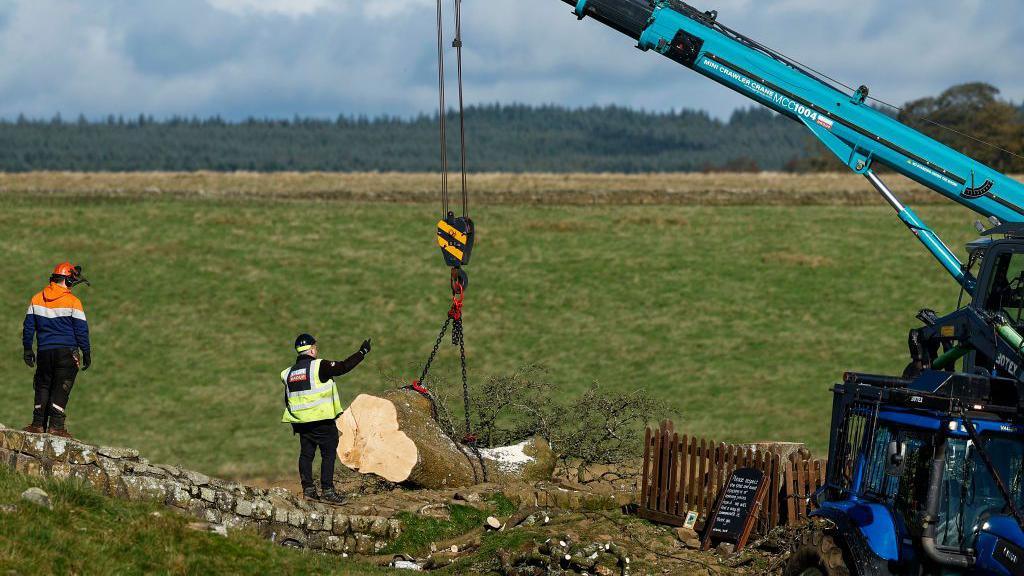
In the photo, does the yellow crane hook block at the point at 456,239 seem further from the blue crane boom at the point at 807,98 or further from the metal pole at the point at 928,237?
the metal pole at the point at 928,237

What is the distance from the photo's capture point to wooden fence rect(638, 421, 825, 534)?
15945mm

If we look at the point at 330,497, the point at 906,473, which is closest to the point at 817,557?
the point at 906,473

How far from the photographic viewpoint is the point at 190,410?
29312 millimetres

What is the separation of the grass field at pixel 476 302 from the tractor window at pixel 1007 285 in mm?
12859

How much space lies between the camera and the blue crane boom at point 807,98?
15.7m

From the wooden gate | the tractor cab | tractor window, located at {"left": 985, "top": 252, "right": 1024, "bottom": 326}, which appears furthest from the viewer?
the wooden gate

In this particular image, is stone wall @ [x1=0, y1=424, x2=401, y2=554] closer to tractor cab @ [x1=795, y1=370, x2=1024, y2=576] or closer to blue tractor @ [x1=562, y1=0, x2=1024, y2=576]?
blue tractor @ [x1=562, y1=0, x2=1024, y2=576]

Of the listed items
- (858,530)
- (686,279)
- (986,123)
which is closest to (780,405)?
(686,279)

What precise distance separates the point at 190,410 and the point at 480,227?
19.5m

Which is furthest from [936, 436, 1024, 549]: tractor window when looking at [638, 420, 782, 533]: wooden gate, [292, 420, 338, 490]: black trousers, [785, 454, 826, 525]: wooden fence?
[292, 420, 338, 490]: black trousers

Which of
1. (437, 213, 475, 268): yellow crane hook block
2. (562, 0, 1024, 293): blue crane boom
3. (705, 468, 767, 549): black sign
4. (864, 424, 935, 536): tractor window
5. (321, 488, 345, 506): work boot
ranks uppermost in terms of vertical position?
(562, 0, 1024, 293): blue crane boom

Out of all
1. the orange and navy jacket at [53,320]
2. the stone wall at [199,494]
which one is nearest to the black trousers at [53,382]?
the orange and navy jacket at [53,320]

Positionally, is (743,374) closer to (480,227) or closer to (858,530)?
(480,227)

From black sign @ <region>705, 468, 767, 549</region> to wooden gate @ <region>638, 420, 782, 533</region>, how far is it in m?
0.28
